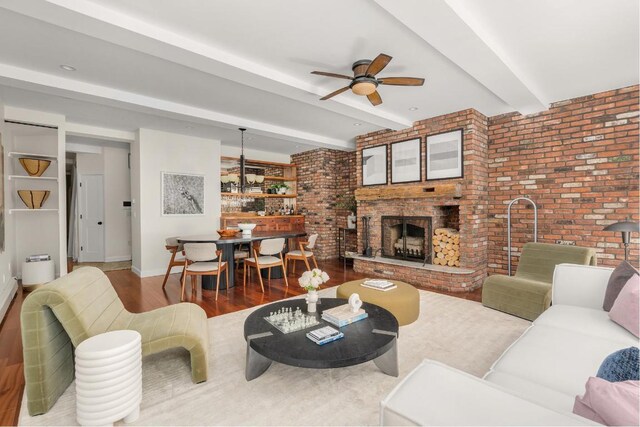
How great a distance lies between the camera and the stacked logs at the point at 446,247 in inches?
183

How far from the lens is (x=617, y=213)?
12.3ft

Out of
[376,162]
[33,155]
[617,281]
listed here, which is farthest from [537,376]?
[33,155]

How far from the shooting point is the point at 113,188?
689 cm

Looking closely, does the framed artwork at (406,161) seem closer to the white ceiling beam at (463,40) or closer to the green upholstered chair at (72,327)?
the white ceiling beam at (463,40)

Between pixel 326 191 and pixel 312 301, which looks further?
pixel 326 191

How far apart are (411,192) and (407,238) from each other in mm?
863

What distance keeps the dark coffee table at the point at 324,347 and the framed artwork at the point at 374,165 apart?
135 inches

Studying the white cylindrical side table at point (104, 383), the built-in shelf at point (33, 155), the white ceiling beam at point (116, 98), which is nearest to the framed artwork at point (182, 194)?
the built-in shelf at point (33, 155)

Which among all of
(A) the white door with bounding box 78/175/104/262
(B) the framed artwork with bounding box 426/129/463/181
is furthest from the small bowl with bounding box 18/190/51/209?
(B) the framed artwork with bounding box 426/129/463/181

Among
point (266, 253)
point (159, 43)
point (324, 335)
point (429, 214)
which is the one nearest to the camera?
point (324, 335)

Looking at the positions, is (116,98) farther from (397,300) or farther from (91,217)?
(91,217)

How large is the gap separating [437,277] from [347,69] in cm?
320

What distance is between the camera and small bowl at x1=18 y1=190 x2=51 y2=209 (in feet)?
14.8

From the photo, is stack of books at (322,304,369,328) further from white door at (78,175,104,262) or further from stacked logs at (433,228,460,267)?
white door at (78,175,104,262)
